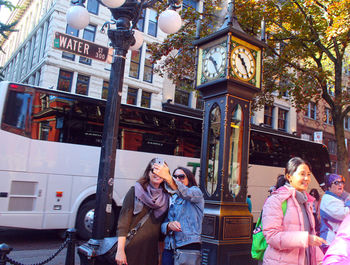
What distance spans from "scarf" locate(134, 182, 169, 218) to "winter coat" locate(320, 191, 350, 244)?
2.29 meters

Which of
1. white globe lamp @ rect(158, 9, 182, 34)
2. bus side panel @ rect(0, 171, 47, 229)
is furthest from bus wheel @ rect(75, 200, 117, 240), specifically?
white globe lamp @ rect(158, 9, 182, 34)

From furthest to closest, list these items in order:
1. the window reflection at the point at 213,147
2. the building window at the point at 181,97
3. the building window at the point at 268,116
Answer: the building window at the point at 268,116 < the building window at the point at 181,97 < the window reflection at the point at 213,147

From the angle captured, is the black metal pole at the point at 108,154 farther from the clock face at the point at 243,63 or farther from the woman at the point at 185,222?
the clock face at the point at 243,63

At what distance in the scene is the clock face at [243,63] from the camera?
579cm

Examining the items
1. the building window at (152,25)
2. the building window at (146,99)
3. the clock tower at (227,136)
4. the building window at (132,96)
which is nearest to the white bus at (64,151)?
the clock tower at (227,136)

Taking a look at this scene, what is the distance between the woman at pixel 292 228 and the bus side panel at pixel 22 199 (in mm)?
7179

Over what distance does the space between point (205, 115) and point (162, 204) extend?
9.92ft

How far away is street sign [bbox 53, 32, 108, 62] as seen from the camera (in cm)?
492

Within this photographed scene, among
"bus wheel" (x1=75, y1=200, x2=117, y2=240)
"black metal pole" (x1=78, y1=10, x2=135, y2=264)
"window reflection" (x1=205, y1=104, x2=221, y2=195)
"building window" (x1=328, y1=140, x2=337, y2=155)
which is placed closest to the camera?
"black metal pole" (x1=78, y1=10, x2=135, y2=264)

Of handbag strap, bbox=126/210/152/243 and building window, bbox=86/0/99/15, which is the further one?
building window, bbox=86/0/99/15

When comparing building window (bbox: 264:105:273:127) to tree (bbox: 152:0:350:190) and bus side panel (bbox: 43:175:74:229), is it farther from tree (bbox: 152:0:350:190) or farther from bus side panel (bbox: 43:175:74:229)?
bus side panel (bbox: 43:175:74:229)

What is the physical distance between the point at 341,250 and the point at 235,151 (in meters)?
4.21

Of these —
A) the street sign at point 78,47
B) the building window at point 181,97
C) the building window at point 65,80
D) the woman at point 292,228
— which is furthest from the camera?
the building window at point 181,97

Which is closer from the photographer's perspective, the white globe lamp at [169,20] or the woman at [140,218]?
the woman at [140,218]
